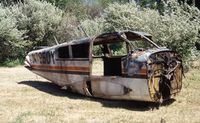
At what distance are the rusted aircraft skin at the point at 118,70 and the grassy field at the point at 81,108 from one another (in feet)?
1.20

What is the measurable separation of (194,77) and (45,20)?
13.8m

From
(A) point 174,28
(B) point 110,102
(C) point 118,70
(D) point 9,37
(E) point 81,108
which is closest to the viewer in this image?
(E) point 81,108

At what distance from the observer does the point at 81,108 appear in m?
10.4

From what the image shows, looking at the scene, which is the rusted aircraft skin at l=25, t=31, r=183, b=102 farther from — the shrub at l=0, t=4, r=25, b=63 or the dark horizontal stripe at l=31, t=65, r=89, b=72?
the shrub at l=0, t=4, r=25, b=63

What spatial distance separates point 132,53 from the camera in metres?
10.2

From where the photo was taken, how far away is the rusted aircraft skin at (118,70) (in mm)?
9766

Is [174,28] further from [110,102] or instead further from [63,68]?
[110,102]

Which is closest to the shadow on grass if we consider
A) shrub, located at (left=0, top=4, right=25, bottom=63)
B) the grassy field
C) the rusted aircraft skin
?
the grassy field

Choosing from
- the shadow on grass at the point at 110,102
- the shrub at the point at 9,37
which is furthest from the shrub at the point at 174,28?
the shrub at the point at 9,37

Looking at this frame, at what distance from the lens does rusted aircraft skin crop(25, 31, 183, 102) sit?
9766 millimetres

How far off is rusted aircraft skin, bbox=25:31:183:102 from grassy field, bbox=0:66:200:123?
0.36 metres

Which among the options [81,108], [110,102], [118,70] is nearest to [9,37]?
[118,70]

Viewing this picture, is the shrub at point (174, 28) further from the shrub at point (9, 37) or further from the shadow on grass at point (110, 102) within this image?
the shrub at point (9, 37)

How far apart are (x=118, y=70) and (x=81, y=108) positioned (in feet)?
9.45
